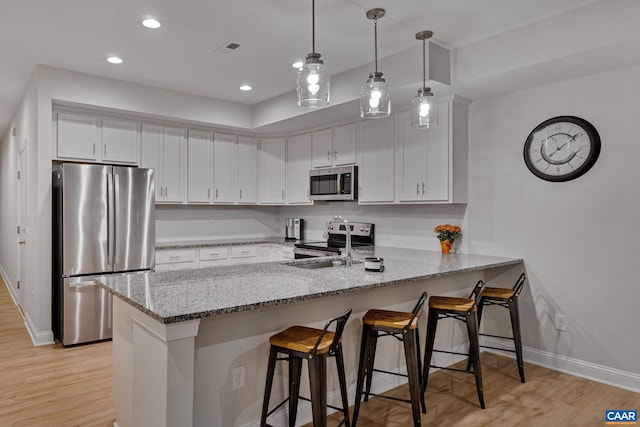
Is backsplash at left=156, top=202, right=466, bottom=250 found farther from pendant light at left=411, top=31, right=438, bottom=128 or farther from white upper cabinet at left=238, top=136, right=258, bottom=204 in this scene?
pendant light at left=411, top=31, right=438, bottom=128

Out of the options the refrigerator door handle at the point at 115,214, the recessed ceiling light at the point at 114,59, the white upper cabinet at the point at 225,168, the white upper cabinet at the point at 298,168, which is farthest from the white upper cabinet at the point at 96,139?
the white upper cabinet at the point at 298,168

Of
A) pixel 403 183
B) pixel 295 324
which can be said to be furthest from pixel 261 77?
pixel 295 324

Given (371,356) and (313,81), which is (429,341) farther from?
(313,81)

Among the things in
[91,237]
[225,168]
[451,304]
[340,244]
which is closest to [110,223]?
[91,237]

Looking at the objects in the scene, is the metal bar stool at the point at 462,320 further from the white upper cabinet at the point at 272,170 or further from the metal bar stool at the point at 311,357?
the white upper cabinet at the point at 272,170

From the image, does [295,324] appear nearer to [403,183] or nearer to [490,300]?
[490,300]

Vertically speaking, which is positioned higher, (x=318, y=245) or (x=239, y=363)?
(x=318, y=245)

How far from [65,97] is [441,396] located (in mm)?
4223

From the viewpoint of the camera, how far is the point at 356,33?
10.4 ft

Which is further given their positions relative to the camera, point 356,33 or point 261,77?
point 261,77

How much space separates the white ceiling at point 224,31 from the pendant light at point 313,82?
0.66 m

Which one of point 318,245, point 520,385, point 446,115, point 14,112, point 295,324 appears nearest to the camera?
point 295,324

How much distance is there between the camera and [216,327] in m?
2.10

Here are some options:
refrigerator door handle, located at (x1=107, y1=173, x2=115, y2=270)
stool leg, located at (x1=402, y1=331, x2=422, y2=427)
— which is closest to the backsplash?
refrigerator door handle, located at (x1=107, y1=173, x2=115, y2=270)
